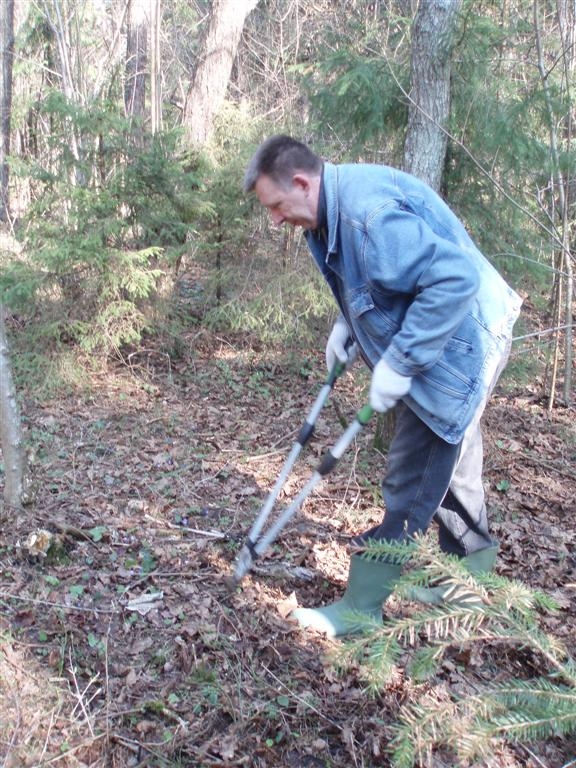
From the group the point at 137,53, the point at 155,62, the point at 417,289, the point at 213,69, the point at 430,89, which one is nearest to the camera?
the point at 417,289

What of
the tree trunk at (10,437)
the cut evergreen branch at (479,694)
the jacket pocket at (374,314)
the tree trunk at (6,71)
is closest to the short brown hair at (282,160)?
the jacket pocket at (374,314)

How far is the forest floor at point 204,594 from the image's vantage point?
2588mm

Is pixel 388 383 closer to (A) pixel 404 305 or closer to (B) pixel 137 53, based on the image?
(A) pixel 404 305

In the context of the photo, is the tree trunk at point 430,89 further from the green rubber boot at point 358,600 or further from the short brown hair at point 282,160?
the green rubber boot at point 358,600

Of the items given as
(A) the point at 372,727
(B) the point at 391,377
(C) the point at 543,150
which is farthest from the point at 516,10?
(A) the point at 372,727

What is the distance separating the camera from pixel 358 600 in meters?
3.17

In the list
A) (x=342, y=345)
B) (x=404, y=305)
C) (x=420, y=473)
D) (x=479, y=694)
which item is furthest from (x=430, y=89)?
(x=479, y=694)

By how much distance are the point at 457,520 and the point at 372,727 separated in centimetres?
115

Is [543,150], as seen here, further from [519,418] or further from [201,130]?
[201,130]

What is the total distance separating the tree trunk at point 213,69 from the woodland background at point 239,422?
4cm

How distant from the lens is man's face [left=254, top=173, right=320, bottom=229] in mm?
2709

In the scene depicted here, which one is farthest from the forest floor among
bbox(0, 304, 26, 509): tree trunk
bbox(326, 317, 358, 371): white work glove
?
bbox(326, 317, 358, 371): white work glove

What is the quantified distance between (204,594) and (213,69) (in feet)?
24.8

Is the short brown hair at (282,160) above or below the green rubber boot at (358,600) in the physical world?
above
